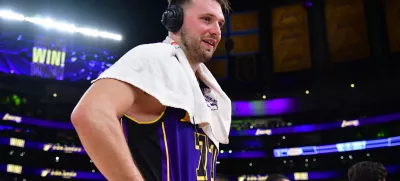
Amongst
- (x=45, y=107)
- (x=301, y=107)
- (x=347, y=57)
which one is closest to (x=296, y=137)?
(x=301, y=107)

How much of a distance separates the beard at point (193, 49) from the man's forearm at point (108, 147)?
638 millimetres

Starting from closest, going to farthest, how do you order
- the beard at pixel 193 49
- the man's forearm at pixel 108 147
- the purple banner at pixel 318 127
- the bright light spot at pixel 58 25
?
the man's forearm at pixel 108 147 → the beard at pixel 193 49 → the purple banner at pixel 318 127 → the bright light spot at pixel 58 25

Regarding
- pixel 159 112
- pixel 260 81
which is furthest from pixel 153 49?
pixel 260 81

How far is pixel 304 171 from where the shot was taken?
16.8m

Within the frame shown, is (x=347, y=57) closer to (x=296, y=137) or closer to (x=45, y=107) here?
(x=296, y=137)

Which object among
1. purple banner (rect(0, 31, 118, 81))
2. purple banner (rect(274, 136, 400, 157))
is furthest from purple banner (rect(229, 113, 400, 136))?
purple banner (rect(0, 31, 118, 81))

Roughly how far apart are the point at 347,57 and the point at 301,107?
10.0 feet

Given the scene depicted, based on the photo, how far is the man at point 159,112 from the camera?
4.13 ft

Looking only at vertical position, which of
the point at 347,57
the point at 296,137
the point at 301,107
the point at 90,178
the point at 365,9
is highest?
the point at 365,9

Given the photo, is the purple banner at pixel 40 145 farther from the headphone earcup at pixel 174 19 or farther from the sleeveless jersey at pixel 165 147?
the sleeveless jersey at pixel 165 147

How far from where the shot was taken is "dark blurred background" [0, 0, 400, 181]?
15914 mm

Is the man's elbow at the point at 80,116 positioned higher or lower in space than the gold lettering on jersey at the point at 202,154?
higher

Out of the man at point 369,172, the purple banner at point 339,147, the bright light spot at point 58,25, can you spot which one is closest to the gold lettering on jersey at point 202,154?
the man at point 369,172

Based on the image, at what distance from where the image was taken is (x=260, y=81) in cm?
1866
